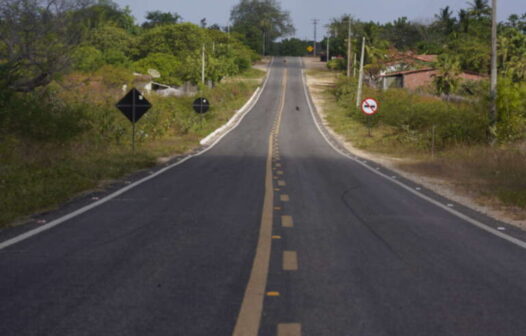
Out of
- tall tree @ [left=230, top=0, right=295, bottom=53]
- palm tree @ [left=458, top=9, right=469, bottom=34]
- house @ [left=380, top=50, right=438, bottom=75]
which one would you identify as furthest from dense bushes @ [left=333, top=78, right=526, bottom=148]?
tall tree @ [left=230, top=0, right=295, bottom=53]

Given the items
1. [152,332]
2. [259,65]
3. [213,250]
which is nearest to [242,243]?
[213,250]

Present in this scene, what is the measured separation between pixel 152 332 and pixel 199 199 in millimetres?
7237

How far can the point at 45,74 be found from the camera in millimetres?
23250

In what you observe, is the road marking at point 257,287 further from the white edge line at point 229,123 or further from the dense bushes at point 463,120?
the white edge line at point 229,123

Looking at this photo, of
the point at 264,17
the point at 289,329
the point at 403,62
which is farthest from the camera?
the point at 264,17

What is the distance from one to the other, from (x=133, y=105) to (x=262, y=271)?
603 inches

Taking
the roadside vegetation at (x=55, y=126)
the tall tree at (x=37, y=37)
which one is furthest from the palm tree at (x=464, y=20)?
the tall tree at (x=37, y=37)

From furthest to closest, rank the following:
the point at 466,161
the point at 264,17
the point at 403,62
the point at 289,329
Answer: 1. the point at 264,17
2. the point at 403,62
3. the point at 466,161
4. the point at 289,329

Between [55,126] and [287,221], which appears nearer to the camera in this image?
[287,221]

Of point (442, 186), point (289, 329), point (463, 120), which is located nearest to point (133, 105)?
point (442, 186)

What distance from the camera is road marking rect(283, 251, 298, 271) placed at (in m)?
6.05

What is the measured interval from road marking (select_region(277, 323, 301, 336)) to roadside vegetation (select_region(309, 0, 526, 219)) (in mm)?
7568

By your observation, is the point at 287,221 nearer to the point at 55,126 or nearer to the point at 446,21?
the point at 55,126

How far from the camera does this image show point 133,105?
2011 cm
